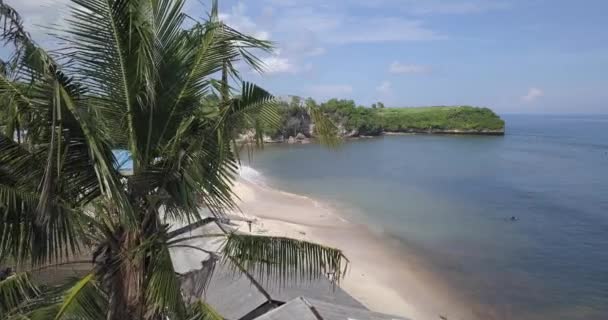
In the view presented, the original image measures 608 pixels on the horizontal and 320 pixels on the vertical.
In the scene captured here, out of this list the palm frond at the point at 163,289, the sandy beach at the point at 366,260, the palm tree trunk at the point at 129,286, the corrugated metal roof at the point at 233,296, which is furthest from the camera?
the sandy beach at the point at 366,260

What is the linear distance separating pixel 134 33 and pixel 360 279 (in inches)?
527

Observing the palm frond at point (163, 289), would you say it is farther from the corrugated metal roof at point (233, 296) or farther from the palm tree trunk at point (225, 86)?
the corrugated metal roof at point (233, 296)

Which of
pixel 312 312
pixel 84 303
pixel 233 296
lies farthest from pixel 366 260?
pixel 84 303

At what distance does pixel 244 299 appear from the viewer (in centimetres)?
937

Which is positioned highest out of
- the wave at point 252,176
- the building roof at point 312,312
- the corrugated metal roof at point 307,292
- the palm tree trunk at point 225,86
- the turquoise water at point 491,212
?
the palm tree trunk at point 225,86

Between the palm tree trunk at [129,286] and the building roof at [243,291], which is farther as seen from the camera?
the building roof at [243,291]

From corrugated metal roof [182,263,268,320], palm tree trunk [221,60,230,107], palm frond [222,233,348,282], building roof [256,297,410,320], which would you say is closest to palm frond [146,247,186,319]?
palm frond [222,233,348,282]

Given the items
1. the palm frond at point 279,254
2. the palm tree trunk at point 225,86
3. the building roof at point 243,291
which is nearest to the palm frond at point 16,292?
the palm frond at point 279,254

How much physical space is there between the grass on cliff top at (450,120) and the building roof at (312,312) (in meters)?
81.3

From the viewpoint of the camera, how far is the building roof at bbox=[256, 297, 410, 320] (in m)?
7.91

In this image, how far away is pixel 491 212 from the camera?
28453 mm

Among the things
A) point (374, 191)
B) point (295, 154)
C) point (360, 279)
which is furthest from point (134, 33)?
point (295, 154)

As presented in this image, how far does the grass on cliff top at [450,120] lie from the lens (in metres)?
90.4

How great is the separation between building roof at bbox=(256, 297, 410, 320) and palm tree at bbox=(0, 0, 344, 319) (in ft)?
10.5
